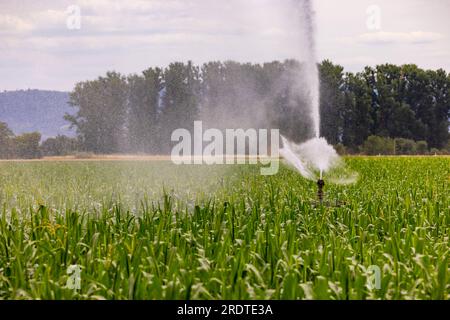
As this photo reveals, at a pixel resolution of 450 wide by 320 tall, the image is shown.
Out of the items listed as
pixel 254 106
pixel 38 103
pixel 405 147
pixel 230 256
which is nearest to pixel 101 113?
pixel 254 106

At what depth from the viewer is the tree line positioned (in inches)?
2557

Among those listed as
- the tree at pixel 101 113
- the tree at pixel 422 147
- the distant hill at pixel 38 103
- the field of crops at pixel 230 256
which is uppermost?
the distant hill at pixel 38 103

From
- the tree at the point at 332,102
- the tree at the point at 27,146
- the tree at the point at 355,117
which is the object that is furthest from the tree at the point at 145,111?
the tree at the point at 355,117

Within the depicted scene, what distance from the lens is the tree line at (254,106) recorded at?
6494 centimetres

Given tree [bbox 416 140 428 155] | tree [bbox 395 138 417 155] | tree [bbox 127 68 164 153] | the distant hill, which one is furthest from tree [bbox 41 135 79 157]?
the distant hill

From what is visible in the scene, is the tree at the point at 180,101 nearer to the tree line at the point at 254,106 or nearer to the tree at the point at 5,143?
the tree line at the point at 254,106

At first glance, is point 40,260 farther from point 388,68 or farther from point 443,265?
point 388,68

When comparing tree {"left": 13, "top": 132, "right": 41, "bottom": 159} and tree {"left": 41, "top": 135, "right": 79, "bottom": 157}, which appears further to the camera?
tree {"left": 41, "top": 135, "right": 79, "bottom": 157}

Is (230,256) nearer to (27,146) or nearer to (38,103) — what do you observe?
(27,146)

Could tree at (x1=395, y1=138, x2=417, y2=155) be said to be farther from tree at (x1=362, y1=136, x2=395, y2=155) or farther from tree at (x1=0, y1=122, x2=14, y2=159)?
tree at (x1=0, y1=122, x2=14, y2=159)

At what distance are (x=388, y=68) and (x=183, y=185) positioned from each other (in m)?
63.8

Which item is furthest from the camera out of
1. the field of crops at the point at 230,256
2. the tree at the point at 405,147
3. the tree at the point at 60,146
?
the tree at the point at 405,147

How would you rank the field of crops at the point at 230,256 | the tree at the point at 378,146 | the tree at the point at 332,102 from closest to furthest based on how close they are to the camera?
the field of crops at the point at 230,256 < the tree at the point at 378,146 < the tree at the point at 332,102

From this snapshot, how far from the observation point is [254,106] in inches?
2943
